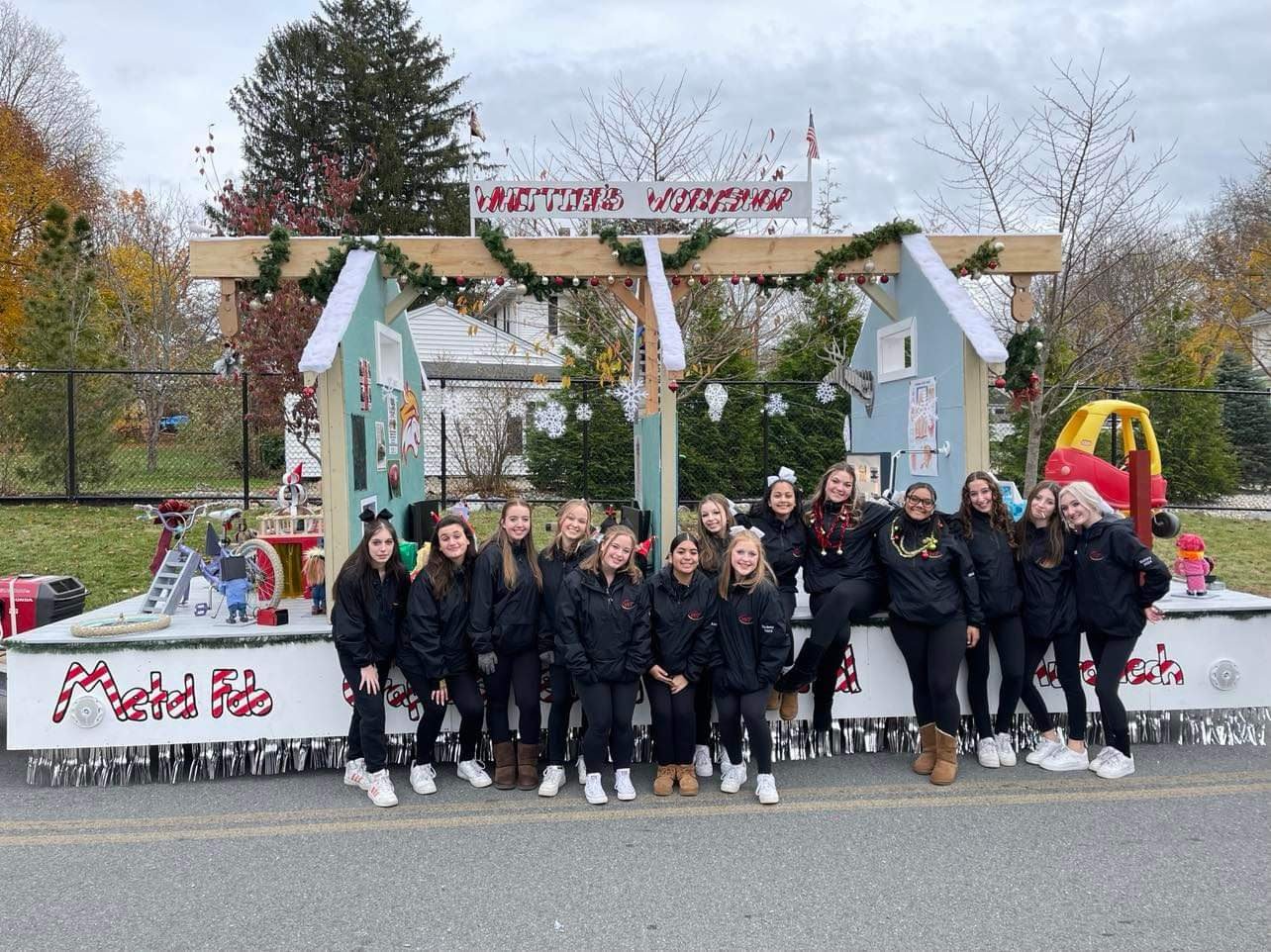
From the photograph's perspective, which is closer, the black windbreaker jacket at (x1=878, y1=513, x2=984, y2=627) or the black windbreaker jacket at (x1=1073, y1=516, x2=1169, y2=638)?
the black windbreaker jacket at (x1=1073, y1=516, x2=1169, y2=638)

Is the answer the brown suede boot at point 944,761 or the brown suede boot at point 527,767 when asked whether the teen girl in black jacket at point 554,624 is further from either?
the brown suede boot at point 944,761

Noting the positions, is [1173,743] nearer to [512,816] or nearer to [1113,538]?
[1113,538]

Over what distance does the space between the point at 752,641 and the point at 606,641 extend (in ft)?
2.41

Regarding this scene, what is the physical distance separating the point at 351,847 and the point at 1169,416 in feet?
51.3

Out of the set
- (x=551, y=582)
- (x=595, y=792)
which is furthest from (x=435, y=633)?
(x=595, y=792)

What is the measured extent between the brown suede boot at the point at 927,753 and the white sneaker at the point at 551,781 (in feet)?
6.24

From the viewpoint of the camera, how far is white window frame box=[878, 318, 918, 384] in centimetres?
686

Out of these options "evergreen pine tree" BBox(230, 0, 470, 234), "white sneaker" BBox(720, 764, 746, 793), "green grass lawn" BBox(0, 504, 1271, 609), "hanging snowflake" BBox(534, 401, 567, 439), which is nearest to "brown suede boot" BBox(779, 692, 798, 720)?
"white sneaker" BBox(720, 764, 746, 793)

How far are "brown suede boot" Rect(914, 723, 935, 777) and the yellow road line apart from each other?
258mm

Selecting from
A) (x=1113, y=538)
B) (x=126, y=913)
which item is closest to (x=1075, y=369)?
(x=1113, y=538)

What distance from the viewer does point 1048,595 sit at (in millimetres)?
5070

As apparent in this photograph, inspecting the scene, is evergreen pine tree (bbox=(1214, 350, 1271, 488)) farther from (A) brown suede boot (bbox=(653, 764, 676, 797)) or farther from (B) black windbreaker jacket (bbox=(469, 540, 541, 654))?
(B) black windbreaker jacket (bbox=(469, 540, 541, 654))

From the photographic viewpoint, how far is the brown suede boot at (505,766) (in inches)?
193

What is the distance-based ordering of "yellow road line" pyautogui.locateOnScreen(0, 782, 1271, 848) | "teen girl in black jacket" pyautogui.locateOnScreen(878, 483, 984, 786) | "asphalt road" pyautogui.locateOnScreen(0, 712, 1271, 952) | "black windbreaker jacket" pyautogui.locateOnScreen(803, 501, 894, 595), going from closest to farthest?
"asphalt road" pyautogui.locateOnScreen(0, 712, 1271, 952), "yellow road line" pyautogui.locateOnScreen(0, 782, 1271, 848), "teen girl in black jacket" pyautogui.locateOnScreen(878, 483, 984, 786), "black windbreaker jacket" pyautogui.locateOnScreen(803, 501, 894, 595)
